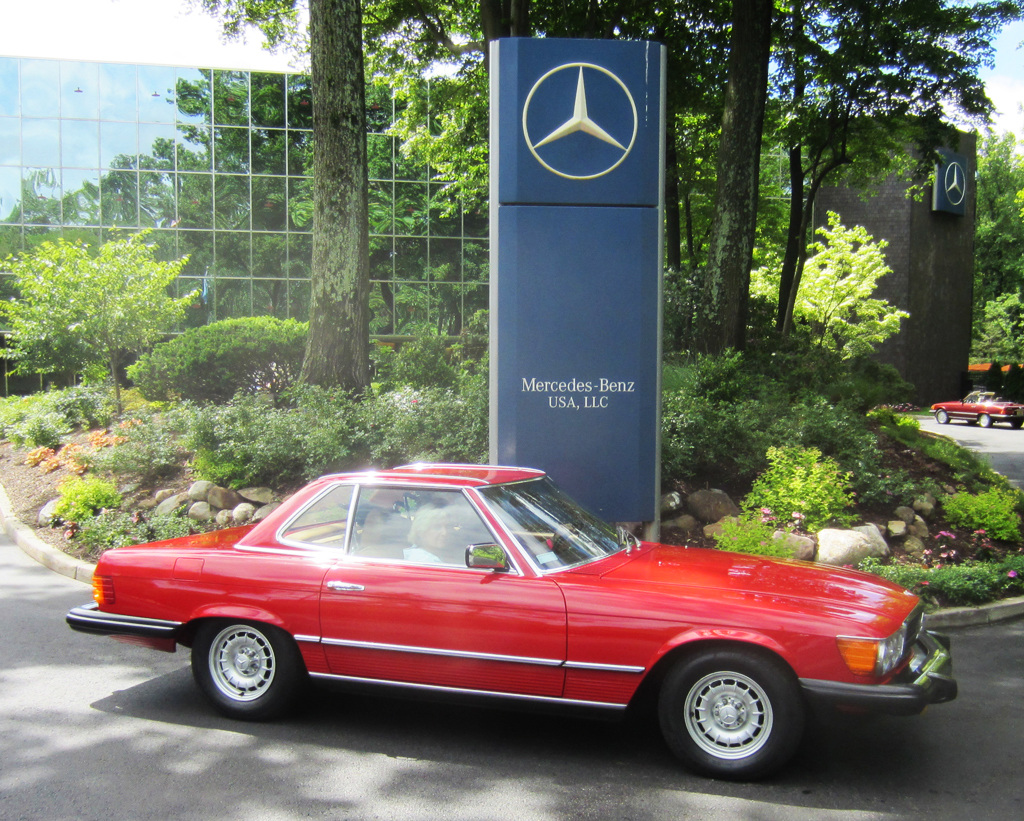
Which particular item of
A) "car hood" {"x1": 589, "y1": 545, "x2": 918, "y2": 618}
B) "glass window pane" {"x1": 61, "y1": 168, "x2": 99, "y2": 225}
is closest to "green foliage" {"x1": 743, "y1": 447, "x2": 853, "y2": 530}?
"car hood" {"x1": 589, "y1": 545, "x2": 918, "y2": 618}

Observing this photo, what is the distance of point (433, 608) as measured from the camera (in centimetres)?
433

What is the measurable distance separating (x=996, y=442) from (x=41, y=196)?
3365cm

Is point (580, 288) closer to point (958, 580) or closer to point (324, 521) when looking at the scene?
point (324, 521)

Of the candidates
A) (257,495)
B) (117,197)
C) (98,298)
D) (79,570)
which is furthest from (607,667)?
(117,197)

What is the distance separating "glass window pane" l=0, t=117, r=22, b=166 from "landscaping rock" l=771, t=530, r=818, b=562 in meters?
33.2

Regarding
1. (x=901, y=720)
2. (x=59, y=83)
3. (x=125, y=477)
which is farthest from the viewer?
(x=59, y=83)

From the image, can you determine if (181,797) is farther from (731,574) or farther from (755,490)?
(755,490)

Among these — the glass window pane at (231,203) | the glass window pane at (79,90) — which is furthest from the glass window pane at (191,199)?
the glass window pane at (79,90)

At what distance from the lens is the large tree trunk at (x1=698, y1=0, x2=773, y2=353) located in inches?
513

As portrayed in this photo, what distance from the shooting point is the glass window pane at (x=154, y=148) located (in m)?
31.7

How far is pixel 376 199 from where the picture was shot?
3347cm

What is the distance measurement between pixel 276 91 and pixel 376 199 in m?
5.43

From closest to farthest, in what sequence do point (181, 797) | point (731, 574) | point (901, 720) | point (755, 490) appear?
point (181, 797) → point (731, 574) → point (901, 720) → point (755, 490)

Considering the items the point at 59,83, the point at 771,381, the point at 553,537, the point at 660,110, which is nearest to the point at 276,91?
the point at 59,83
